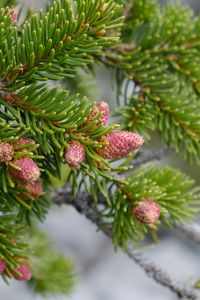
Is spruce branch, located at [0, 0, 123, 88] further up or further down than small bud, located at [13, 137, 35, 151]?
further up

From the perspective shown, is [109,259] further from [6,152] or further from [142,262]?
[6,152]

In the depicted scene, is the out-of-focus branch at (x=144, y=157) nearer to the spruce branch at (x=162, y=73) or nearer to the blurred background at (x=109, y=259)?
the spruce branch at (x=162, y=73)

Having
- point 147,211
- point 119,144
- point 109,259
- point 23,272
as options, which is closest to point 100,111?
point 119,144

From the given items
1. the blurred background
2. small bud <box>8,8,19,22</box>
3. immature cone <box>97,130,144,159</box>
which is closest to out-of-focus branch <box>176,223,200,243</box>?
immature cone <box>97,130,144,159</box>

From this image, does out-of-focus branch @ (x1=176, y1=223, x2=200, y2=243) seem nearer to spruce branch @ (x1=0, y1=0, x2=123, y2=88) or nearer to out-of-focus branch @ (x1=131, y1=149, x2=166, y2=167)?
out-of-focus branch @ (x1=131, y1=149, x2=166, y2=167)

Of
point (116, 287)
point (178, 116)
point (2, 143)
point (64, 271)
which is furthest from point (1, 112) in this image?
point (116, 287)

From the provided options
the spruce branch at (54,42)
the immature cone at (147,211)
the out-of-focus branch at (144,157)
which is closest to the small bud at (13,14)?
the spruce branch at (54,42)

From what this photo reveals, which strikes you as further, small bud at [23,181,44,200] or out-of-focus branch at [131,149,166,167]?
out-of-focus branch at [131,149,166,167]
